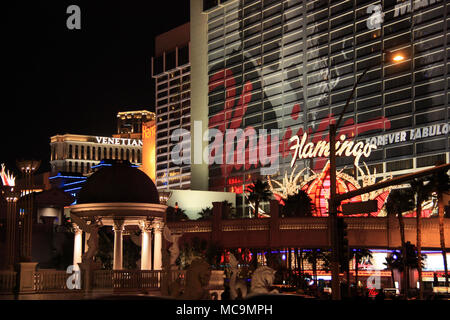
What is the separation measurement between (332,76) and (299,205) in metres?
57.3

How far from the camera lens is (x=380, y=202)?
101m

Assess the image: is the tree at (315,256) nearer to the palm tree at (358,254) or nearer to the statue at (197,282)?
the palm tree at (358,254)

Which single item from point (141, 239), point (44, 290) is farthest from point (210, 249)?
point (44, 290)

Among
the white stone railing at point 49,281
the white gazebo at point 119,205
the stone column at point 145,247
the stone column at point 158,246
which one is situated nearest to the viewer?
the white stone railing at point 49,281

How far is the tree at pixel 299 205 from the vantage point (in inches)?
3920

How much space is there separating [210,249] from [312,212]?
21339 mm

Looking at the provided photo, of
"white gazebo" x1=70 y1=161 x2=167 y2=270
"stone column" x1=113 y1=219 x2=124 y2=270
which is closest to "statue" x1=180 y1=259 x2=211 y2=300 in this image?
"white gazebo" x1=70 y1=161 x2=167 y2=270

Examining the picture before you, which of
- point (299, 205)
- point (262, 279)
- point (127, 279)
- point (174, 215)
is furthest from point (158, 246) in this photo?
point (174, 215)

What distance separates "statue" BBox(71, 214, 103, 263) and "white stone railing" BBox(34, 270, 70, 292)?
153 cm

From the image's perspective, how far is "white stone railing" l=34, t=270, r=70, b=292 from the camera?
3325 centimetres

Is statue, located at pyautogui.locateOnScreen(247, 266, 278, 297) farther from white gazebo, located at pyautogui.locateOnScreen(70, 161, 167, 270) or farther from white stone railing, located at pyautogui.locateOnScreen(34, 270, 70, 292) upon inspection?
white gazebo, located at pyautogui.locateOnScreen(70, 161, 167, 270)

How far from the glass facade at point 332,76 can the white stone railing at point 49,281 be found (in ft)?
289

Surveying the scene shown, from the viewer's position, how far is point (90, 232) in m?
36.8

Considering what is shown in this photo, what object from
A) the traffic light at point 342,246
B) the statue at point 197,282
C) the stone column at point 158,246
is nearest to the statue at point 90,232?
the stone column at point 158,246
